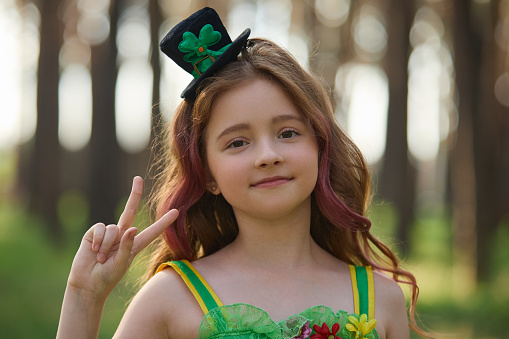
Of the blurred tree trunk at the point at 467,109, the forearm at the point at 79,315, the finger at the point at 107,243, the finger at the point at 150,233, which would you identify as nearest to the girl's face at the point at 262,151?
the finger at the point at 150,233

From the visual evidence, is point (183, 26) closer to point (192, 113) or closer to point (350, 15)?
point (192, 113)

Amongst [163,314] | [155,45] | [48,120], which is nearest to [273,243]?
[163,314]

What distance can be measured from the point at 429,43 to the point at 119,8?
733cm

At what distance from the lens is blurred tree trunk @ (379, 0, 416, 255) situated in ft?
42.3

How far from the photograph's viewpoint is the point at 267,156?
2357 millimetres

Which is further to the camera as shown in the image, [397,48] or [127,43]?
[127,43]

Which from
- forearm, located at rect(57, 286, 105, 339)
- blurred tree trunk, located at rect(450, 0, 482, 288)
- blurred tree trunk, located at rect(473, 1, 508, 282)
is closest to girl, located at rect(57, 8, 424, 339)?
forearm, located at rect(57, 286, 105, 339)

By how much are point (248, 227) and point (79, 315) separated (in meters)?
0.75

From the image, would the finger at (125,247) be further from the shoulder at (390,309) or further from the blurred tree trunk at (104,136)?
the blurred tree trunk at (104,136)

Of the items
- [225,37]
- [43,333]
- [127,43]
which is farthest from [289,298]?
[127,43]

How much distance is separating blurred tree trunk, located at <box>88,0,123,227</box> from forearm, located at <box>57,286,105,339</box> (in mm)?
10204

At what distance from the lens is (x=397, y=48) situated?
13.4 m

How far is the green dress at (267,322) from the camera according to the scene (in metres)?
2.29

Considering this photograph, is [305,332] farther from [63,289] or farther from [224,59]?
[63,289]
